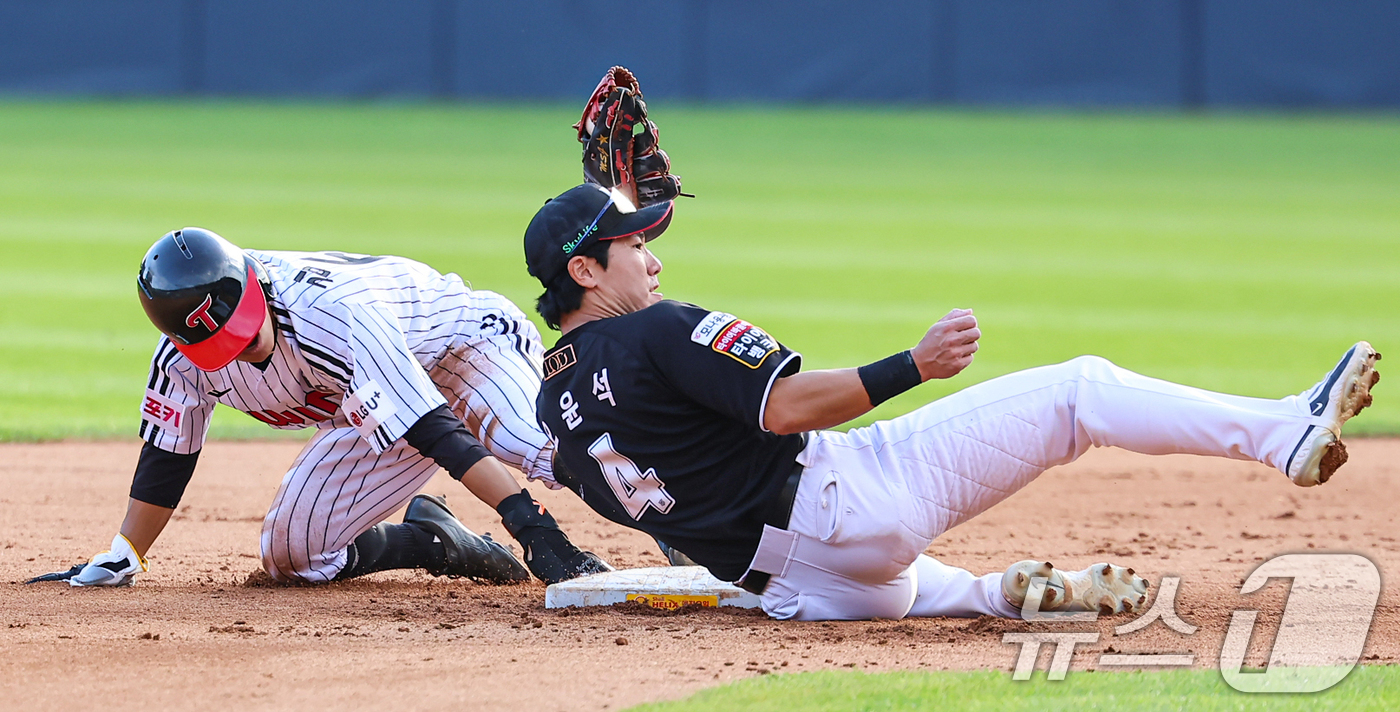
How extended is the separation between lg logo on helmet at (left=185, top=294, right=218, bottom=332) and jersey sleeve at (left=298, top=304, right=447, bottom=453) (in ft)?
0.85

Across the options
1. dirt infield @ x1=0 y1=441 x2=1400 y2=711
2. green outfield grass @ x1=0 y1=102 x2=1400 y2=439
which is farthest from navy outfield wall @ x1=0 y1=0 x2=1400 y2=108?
dirt infield @ x1=0 y1=441 x2=1400 y2=711

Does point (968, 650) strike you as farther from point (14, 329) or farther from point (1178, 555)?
point (14, 329)

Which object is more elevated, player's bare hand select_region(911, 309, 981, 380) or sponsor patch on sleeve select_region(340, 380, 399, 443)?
player's bare hand select_region(911, 309, 981, 380)

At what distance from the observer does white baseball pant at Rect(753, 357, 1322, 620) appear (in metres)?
2.98

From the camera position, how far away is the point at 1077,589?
3.36m

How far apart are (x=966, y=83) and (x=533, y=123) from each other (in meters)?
6.03

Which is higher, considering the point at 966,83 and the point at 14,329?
the point at 966,83

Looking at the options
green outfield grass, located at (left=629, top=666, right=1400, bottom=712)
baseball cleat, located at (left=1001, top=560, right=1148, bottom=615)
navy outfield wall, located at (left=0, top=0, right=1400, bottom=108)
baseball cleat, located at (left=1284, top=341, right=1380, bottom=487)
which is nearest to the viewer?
green outfield grass, located at (left=629, top=666, right=1400, bottom=712)

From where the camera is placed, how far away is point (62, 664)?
120 inches

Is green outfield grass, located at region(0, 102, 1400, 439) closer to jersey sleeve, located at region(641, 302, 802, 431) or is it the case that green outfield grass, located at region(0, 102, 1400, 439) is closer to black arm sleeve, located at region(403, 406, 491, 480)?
black arm sleeve, located at region(403, 406, 491, 480)

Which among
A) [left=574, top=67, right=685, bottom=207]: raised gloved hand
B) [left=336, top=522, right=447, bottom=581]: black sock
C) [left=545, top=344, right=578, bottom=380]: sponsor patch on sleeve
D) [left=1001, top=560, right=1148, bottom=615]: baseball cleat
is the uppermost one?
[left=574, top=67, right=685, bottom=207]: raised gloved hand

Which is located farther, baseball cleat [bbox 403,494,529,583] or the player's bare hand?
baseball cleat [bbox 403,494,529,583]

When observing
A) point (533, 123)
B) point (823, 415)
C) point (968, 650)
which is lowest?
point (968, 650)

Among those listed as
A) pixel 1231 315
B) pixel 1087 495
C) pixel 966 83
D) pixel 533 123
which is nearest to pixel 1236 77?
pixel 966 83
